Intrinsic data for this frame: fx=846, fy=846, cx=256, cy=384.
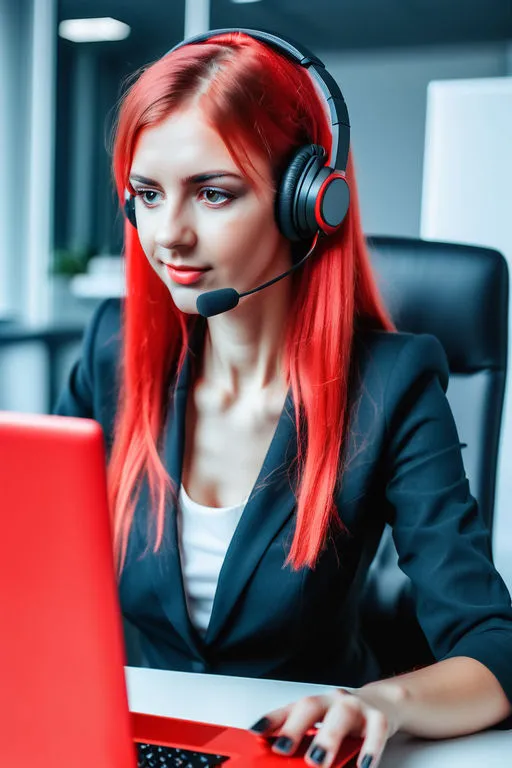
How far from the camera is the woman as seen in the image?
85 centimetres

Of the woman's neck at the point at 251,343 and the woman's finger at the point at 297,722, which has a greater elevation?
the woman's neck at the point at 251,343

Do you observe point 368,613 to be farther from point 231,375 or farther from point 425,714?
point 425,714

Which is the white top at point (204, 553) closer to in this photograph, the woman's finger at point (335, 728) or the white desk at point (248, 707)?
the white desk at point (248, 707)

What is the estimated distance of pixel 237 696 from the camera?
759 mm

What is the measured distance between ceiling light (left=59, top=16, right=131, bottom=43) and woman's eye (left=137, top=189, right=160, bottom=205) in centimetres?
329

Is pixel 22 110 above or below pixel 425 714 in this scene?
above

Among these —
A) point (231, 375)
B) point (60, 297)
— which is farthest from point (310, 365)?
point (60, 297)

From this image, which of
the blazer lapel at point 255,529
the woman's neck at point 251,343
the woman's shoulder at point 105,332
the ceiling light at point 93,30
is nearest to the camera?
the blazer lapel at point 255,529

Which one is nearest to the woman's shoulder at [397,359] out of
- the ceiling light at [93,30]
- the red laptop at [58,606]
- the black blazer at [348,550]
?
the black blazer at [348,550]

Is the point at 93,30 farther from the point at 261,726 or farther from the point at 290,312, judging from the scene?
the point at 261,726

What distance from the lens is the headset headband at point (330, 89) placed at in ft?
2.90

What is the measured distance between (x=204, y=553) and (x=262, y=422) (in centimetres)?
18

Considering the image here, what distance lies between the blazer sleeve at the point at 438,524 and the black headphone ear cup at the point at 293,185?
219 mm

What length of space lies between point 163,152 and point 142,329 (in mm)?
291
